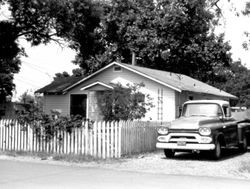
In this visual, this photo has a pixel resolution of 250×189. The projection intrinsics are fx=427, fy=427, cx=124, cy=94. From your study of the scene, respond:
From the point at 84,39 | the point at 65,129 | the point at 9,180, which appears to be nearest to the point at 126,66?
the point at 84,39

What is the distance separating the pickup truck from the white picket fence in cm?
125

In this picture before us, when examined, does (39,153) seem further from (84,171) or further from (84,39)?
(84,39)

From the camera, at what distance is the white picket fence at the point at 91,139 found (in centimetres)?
1456

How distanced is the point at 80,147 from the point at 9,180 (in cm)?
538

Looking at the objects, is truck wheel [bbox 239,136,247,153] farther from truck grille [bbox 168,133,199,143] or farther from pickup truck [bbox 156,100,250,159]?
truck grille [bbox 168,133,199,143]

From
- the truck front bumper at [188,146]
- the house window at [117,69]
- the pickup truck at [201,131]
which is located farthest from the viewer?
the house window at [117,69]

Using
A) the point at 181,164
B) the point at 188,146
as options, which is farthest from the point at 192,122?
the point at 181,164

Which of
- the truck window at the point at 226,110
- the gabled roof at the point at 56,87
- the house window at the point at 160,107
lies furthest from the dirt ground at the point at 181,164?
the gabled roof at the point at 56,87

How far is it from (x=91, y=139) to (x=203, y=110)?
436cm

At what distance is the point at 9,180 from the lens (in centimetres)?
975

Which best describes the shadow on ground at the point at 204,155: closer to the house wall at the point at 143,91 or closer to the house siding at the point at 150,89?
the house wall at the point at 143,91

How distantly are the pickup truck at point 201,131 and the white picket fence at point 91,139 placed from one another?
1252 mm

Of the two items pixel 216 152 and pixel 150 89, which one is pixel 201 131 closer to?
pixel 216 152

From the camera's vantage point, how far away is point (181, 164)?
43.8ft
